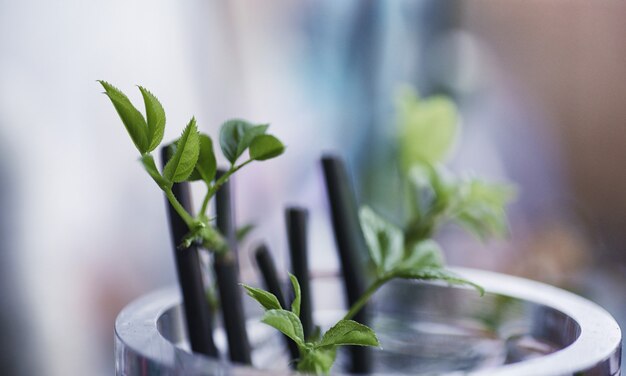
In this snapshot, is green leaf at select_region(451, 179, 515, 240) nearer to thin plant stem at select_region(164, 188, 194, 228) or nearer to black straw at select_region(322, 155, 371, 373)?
black straw at select_region(322, 155, 371, 373)

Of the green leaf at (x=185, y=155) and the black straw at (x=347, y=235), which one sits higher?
the green leaf at (x=185, y=155)

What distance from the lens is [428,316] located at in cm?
36

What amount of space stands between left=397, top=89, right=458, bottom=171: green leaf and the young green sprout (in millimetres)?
183

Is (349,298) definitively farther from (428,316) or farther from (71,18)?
(71,18)

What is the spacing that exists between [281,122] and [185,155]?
345 millimetres

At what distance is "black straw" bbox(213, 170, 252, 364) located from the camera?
0.26m

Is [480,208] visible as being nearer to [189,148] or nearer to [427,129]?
[427,129]

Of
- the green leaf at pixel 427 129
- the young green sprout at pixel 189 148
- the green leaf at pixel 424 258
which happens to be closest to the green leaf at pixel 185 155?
the young green sprout at pixel 189 148

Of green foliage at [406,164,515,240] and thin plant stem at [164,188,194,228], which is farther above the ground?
thin plant stem at [164,188,194,228]

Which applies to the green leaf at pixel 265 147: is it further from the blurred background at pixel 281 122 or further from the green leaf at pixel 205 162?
the blurred background at pixel 281 122

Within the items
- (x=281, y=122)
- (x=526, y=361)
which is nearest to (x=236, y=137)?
(x=526, y=361)

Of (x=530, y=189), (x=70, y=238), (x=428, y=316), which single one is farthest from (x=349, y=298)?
(x=530, y=189)

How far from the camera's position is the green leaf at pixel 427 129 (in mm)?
411

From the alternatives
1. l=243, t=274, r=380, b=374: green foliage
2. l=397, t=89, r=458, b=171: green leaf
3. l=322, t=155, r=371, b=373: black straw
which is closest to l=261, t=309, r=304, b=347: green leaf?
l=243, t=274, r=380, b=374: green foliage
